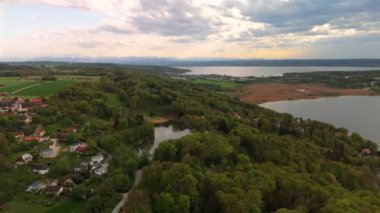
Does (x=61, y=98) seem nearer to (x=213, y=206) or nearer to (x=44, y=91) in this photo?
(x=44, y=91)

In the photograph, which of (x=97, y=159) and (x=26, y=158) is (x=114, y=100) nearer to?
(x=97, y=159)

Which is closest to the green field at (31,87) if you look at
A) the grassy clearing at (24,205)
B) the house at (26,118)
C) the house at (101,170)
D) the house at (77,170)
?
the house at (26,118)

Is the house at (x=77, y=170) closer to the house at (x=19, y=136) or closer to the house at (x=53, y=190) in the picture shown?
the house at (x=53, y=190)

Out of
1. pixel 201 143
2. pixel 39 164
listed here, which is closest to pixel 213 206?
pixel 201 143

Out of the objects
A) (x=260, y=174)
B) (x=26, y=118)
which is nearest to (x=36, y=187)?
(x=260, y=174)

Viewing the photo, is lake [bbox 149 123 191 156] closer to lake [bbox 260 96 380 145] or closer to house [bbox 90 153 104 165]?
house [bbox 90 153 104 165]

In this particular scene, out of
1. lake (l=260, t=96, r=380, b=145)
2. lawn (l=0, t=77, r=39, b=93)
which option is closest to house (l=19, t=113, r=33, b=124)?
lawn (l=0, t=77, r=39, b=93)

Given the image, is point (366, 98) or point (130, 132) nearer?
point (130, 132)
